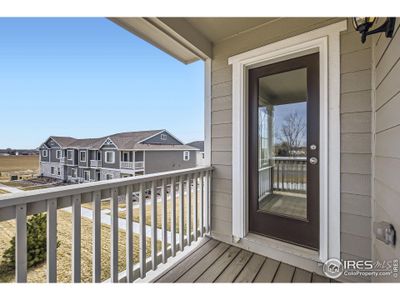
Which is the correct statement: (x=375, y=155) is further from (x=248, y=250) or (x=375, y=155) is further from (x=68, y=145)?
(x=68, y=145)

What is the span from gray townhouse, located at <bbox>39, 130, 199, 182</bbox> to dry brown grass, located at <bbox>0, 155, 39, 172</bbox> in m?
0.04

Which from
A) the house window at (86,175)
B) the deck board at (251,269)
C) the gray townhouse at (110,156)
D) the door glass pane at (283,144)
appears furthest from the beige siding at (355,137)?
the house window at (86,175)

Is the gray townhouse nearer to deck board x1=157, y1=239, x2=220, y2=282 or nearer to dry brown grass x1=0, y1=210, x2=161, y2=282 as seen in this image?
Result: dry brown grass x1=0, y1=210, x2=161, y2=282

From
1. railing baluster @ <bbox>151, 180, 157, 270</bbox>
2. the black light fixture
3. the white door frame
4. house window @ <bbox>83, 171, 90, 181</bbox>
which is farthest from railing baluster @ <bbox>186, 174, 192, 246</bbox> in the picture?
the black light fixture

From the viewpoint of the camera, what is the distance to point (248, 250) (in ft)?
6.96

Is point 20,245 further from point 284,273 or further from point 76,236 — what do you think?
point 284,273

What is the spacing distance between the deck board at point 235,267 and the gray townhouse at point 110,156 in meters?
1.02

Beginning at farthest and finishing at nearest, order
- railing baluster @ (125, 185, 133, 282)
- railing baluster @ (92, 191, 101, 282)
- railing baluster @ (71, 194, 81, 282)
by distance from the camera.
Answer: railing baluster @ (125, 185, 133, 282) → railing baluster @ (92, 191, 101, 282) → railing baluster @ (71, 194, 81, 282)

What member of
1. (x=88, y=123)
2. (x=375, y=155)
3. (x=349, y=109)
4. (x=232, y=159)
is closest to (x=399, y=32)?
(x=349, y=109)

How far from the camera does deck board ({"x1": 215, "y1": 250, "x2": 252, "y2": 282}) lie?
5.46ft

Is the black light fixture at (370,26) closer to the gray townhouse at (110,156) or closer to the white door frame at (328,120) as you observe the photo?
the white door frame at (328,120)

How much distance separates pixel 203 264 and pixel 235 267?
290mm

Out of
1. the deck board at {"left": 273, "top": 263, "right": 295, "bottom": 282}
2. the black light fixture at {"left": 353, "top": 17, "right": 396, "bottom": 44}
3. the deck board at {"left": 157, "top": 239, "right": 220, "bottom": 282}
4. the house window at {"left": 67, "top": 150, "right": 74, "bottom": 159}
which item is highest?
the black light fixture at {"left": 353, "top": 17, "right": 396, "bottom": 44}

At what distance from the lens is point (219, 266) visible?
6.06ft
